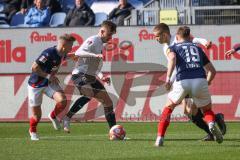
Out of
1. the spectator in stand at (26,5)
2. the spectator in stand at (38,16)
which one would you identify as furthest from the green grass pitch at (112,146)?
the spectator in stand at (26,5)

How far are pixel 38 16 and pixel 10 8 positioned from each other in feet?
7.14

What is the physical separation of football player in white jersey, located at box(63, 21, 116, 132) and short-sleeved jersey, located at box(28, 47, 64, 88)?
1.96ft

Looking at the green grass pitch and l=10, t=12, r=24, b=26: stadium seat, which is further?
l=10, t=12, r=24, b=26: stadium seat

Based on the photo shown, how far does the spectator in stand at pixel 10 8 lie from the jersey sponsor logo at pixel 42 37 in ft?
11.9

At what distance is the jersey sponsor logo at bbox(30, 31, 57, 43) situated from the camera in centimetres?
2198

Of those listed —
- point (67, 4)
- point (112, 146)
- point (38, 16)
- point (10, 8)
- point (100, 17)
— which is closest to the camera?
point (112, 146)

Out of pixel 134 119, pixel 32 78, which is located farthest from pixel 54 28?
pixel 32 78

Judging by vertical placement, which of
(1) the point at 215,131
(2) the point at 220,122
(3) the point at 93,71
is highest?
(3) the point at 93,71

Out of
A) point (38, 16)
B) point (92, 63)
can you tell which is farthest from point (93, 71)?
point (38, 16)

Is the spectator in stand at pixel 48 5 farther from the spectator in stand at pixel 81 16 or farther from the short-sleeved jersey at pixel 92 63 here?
the short-sleeved jersey at pixel 92 63

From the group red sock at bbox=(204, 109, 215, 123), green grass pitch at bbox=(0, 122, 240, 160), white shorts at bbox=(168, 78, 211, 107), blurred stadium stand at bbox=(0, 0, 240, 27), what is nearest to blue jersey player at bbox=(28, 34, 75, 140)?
green grass pitch at bbox=(0, 122, 240, 160)

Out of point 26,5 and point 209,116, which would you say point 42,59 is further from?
point 26,5

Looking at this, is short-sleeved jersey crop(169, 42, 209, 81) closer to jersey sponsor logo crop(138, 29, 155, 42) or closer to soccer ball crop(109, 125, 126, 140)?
soccer ball crop(109, 125, 126, 140)

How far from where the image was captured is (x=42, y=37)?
22094mm
